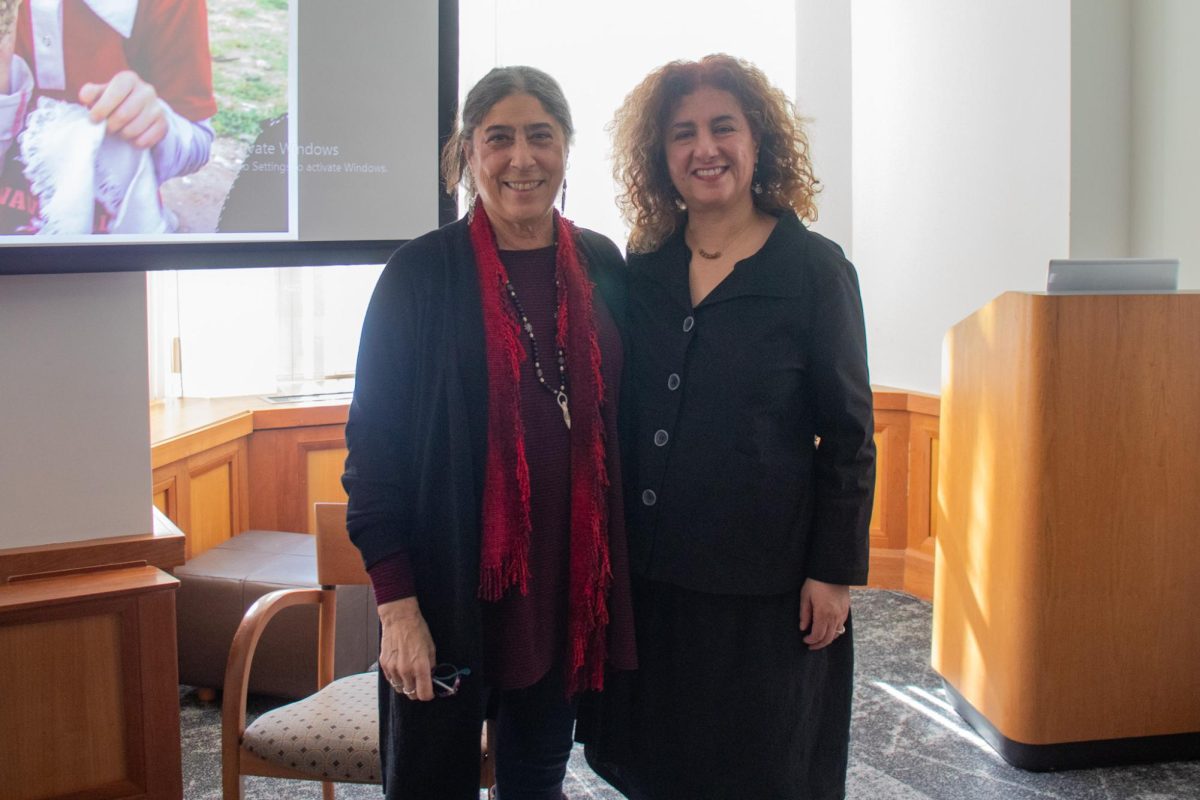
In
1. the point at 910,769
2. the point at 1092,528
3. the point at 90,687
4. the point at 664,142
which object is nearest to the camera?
the point at 664,142

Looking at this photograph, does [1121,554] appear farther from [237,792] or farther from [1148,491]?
[237,792]

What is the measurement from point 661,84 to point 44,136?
1109mm

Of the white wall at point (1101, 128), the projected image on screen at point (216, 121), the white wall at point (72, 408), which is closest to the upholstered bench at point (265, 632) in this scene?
the white wall at point (72, 408)

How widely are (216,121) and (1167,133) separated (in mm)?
2799

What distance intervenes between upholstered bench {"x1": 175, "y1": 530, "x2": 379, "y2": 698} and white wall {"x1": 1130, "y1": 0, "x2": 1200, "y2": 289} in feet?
8.73

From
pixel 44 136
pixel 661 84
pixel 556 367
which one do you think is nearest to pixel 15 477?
pixel 44 136

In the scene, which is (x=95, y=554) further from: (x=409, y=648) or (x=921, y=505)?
(x=921, y=505)

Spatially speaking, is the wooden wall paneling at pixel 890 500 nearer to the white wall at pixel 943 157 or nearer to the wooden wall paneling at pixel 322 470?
the white wall at pixel 943 157

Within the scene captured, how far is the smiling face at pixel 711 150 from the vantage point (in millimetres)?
1734

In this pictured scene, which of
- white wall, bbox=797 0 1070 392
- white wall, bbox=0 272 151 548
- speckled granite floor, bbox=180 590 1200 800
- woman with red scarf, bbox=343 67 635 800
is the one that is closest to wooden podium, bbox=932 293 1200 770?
speckled granite floor, bbox=180 590 1200 800

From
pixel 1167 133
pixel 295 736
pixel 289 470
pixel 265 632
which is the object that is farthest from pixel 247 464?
pixel 1167 133

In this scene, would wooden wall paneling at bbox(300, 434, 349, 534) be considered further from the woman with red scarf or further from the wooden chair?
the woman with red scarf

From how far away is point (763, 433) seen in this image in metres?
1.65

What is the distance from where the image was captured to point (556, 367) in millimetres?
1655
